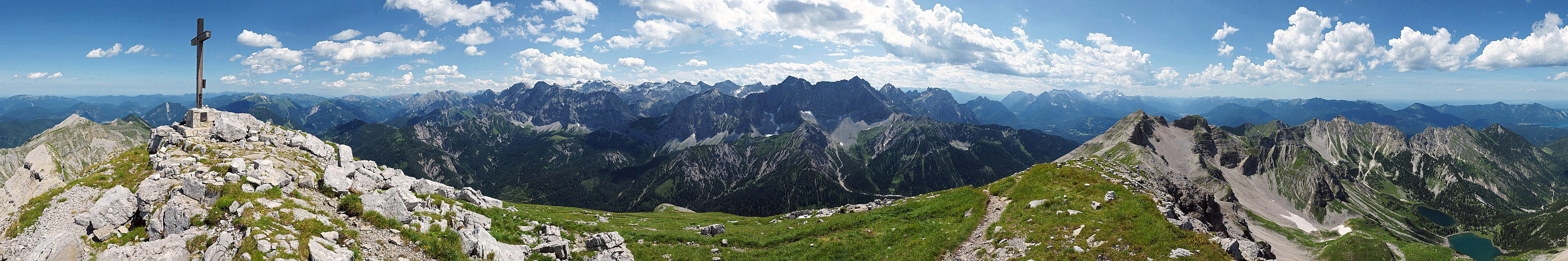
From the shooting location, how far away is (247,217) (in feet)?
57.2

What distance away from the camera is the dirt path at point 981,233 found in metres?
26.5

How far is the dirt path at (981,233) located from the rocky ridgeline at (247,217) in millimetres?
17220

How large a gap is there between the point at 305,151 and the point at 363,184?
27.8 ft

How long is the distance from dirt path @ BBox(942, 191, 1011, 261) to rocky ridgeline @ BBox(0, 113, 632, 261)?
17220mm

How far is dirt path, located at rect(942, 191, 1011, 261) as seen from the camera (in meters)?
26.5

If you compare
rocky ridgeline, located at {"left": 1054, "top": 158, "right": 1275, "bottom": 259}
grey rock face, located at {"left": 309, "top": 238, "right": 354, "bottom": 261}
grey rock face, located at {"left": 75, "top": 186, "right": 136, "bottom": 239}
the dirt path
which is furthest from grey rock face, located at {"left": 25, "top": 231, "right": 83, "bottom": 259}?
rocky ridgeline, located at {"left": 1054, "top": 158, "right": 1275, "bottom": 259}

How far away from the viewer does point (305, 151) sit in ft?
93.7

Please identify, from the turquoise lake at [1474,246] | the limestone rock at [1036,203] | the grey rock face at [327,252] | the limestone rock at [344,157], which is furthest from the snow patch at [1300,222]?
the limestone rock at [344,157]

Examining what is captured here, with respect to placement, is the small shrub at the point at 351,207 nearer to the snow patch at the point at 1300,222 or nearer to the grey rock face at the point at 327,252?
the grey rock face at the point at 327,252

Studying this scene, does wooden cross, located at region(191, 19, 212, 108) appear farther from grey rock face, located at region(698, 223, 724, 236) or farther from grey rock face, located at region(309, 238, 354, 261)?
grey rock face, located at region(698, 223, 724, 236)

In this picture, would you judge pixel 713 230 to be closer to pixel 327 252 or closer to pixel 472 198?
pixel 472 198

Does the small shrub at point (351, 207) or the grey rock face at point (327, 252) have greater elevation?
the small shrub at point (351, 207)

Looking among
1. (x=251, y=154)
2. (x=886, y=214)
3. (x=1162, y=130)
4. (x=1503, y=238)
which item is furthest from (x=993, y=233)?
(x=1503, y=238)

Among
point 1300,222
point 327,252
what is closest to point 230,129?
point 327,252
